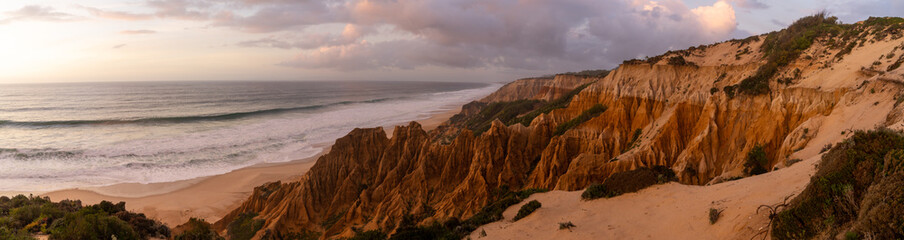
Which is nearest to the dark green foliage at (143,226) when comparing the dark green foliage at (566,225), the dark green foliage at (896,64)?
the dark green foliage at (566,225)

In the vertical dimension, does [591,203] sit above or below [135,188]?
above

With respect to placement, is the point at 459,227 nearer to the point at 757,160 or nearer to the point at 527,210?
the point at 527,210

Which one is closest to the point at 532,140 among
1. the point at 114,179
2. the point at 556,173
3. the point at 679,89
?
the point at 556,173

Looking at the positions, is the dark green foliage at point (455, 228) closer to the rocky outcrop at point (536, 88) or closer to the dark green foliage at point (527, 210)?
the dark green foliage at point (527, 210)

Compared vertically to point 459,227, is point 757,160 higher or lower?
higher

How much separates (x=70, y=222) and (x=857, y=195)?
2066 centimetres

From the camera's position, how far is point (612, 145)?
82.2 feet

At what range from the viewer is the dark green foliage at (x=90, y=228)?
11477 mm

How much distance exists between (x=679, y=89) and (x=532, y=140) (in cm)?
1128

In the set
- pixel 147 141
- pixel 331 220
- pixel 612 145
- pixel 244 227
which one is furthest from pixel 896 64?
pixel 147 141

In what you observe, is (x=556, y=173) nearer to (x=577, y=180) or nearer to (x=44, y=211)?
(x=577, y=180)

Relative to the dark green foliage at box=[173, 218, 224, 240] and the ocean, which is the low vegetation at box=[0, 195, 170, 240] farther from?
the ocean

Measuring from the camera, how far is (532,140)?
26.1 m

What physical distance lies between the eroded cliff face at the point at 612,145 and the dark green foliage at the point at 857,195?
34.6 ft
